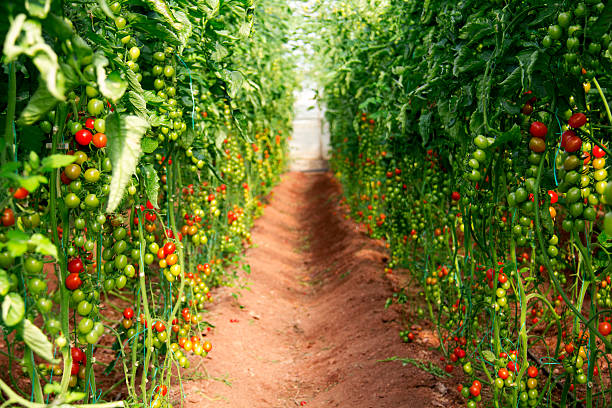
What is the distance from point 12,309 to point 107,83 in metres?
0.44

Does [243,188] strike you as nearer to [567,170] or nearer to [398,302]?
[398,302]

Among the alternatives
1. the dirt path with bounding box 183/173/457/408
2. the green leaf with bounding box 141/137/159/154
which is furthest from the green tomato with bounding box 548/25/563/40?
the dirt path with bounding box 183/173/457/408

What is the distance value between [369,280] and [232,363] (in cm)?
147

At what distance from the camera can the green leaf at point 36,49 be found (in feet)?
2.54

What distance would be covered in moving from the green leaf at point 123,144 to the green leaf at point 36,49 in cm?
18

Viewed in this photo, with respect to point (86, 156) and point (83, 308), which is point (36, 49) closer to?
point (86, 156)

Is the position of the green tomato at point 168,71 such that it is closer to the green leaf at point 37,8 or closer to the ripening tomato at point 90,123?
the ripening tomato at point 90,123

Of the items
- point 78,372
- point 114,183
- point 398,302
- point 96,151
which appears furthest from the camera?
point 398,302

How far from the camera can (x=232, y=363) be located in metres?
2.69

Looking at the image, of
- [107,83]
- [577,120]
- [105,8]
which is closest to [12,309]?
A: [107,83]

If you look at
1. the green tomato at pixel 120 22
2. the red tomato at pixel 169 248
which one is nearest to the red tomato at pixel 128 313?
the red tomato at pixel 169 248

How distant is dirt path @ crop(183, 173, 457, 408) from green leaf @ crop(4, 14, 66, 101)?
66.9 inches

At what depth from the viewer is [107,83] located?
92cm

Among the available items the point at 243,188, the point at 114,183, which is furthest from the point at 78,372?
the point at 243,188
